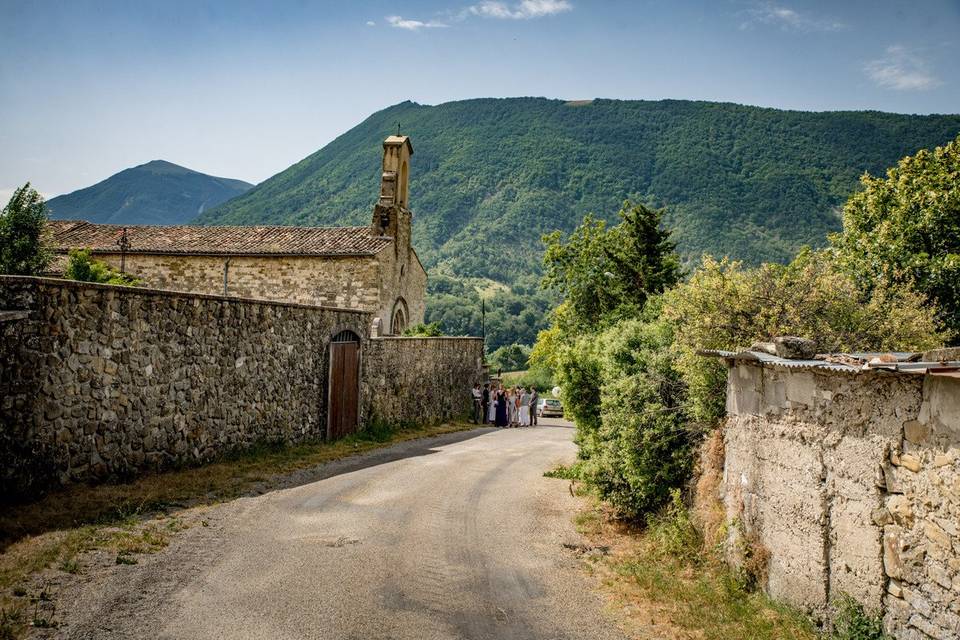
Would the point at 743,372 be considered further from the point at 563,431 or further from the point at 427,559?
the point at 563,431

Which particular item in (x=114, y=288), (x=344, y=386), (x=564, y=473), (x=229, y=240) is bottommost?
(x=564, y=473)

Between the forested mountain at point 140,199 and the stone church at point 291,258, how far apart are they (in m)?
143

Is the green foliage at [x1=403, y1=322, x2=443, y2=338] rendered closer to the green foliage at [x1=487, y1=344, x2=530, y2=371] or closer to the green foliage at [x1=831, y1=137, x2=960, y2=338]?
the green foliage at [x1=831, y1=137, x2=960, y2=338]

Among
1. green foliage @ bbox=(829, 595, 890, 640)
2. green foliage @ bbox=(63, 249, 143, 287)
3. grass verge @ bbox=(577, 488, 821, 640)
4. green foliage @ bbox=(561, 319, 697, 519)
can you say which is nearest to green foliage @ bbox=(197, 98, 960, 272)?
green foliage @ bbox=(63, 249, 143, 287)

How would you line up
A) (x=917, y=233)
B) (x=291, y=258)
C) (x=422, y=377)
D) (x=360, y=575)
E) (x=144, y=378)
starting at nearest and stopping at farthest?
(x=360, y=575) < (x=144, y=378) < (x=917, y=233) < (x=422, y=377) < (x=291, y=258)

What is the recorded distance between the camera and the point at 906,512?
4.64 metres

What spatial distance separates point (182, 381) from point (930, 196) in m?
16.9

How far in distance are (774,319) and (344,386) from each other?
11400 millimetres

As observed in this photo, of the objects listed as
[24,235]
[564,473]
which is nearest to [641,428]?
[564,473]

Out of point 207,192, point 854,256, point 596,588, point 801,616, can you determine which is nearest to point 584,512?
point 596,588

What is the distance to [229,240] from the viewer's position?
27.9 metres

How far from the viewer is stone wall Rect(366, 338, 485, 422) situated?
19.4 meters

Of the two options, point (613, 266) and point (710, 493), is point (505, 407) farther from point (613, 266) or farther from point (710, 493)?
point (710, 493)

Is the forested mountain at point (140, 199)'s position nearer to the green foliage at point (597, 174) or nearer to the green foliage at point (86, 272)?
the green foliage at point (597, 174)
